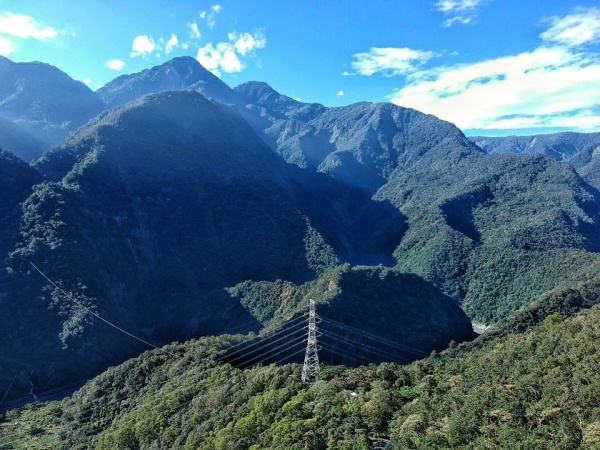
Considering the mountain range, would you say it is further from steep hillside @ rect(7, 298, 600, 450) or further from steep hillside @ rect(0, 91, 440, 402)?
steep hillside @ rect(7, 298, 600, 450)

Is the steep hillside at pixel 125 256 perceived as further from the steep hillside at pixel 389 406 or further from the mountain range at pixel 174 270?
the steep hillside at pixel 389 406

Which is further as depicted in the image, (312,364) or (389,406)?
(312,364)

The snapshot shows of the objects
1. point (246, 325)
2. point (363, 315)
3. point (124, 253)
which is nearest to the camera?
point (363, 315)

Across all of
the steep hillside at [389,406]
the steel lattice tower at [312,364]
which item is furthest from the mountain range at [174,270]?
the steel lattice tower at [312,364]

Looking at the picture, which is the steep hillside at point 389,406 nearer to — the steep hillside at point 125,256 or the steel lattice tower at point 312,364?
the steel lattice tower at point 312,364

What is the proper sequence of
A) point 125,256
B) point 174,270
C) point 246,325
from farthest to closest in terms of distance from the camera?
point 174,270 < point 125,256 < point 246,325

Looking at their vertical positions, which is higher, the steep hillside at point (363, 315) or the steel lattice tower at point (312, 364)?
the steel lattice tower at point (312, 364)

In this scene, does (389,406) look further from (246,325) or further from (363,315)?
(246,325)

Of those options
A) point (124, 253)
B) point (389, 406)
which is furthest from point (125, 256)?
point (389, 406)

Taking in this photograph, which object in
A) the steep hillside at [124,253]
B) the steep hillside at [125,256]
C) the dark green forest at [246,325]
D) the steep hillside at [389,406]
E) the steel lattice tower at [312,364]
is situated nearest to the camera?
the steep hillside at [389,406]

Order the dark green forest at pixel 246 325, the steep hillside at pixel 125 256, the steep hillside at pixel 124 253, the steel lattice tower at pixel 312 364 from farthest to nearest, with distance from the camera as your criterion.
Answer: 1. the steep hillside at pixel 124 253
2. the steep hillside at pixel 125 256
3. the steel lattice tower at pixel 312 364
4. the dark green forest at pixel 246 325

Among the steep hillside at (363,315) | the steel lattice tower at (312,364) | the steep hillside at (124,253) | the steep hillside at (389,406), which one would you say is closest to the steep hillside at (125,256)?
the steep hillside at (124,253)

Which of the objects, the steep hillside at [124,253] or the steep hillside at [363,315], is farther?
the steep hillside at [124,253]
